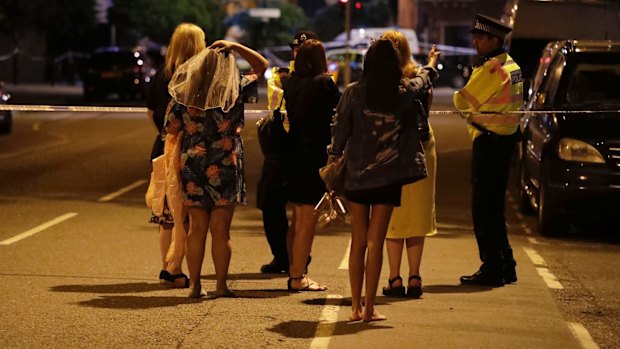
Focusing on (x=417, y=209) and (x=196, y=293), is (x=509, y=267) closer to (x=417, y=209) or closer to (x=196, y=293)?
(x=417, y=209)

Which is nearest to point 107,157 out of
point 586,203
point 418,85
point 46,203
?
point 46,203

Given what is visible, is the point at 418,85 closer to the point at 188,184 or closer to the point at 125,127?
the point at 188,184

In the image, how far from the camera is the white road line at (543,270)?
9.69 meters

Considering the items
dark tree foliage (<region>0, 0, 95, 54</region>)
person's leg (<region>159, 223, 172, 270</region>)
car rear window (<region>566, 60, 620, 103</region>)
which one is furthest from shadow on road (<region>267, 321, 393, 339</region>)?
dark tree foliage (<region>0, 0, 95, 54</region>)

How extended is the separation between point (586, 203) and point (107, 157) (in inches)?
402

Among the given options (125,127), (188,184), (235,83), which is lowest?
(125,127)

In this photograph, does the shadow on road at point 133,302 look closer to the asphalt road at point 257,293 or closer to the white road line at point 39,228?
the asphalt road at point 257,293

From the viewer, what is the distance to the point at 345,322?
8.12 meters

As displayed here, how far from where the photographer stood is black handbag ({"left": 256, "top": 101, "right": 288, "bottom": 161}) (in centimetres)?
909

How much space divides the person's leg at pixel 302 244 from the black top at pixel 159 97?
1244 mm

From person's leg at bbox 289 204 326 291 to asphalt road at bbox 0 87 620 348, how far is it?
121 millimetres

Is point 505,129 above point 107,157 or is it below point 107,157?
above

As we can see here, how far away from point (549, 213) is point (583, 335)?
4.36 m

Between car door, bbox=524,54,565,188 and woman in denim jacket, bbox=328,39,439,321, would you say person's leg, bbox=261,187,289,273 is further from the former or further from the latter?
car door, bbox=524,54,565,188
